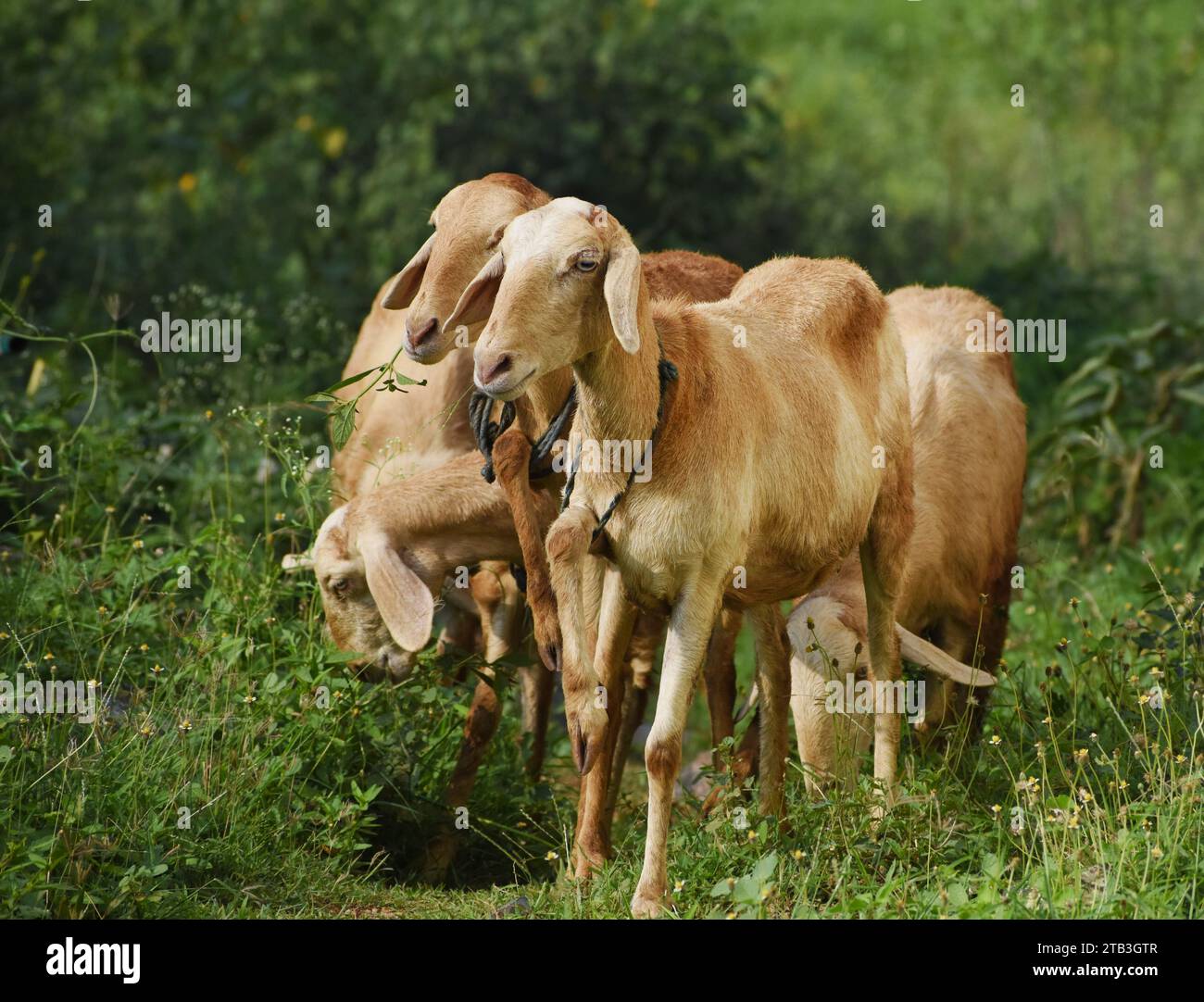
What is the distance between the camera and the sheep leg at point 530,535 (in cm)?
525

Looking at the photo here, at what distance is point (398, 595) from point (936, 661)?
1779mm

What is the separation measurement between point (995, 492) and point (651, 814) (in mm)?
2550

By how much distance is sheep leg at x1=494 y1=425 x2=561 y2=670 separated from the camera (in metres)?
5.25

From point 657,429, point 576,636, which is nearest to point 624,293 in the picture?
point 657,429

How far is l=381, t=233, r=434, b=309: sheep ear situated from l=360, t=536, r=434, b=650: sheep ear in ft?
2.63

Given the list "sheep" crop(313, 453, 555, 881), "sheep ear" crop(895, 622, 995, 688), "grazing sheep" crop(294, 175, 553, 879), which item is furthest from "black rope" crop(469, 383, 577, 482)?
"sheep ear" crop(895, 622, 995, 688)

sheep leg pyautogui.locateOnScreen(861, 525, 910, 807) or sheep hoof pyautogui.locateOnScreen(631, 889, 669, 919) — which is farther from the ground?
sheep leg pyautogui.locateOnScreen(861, 525, 910, 807)

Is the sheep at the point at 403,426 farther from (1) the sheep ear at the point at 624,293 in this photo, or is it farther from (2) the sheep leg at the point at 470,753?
(1) the sheep ear at the point at 624,293

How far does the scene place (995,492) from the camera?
681cm

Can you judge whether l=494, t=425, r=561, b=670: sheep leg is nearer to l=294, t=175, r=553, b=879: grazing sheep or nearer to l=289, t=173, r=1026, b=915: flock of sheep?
l=289, t=173, r=1026, b=915: flock of sheep

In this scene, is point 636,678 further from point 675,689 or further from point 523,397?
point 675,689

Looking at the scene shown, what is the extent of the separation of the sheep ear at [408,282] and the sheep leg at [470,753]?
53.3 inches

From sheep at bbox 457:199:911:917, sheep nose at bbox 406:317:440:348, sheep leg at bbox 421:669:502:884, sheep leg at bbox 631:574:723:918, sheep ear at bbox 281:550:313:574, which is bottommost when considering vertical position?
sheep leg at bbox 421:669:502:884

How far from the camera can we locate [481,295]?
5016 millimetres
